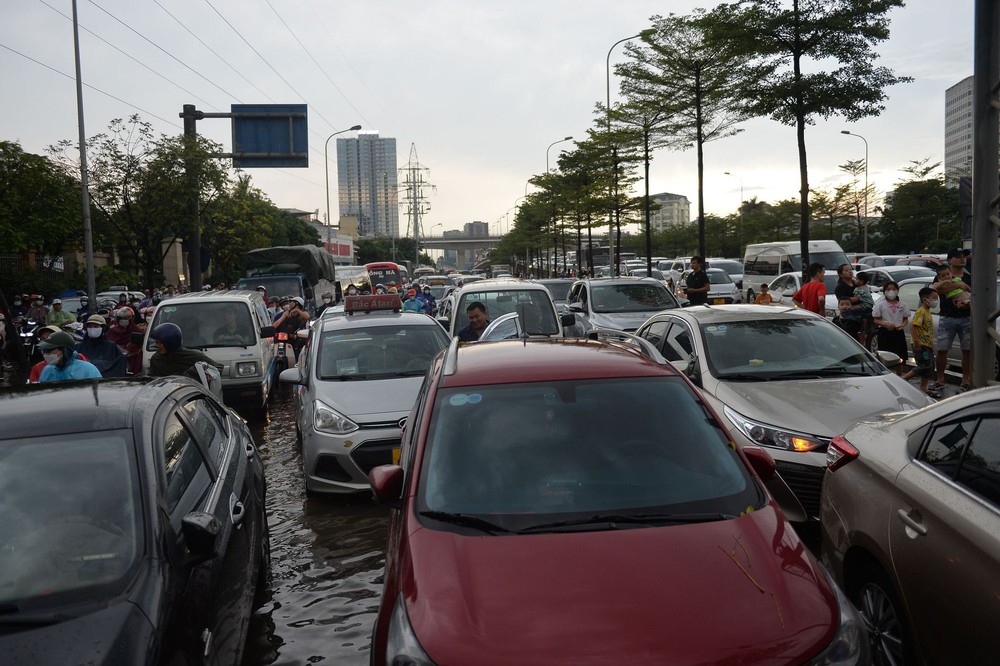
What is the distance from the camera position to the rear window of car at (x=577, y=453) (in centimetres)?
333

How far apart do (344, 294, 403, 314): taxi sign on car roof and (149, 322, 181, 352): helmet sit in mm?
2461

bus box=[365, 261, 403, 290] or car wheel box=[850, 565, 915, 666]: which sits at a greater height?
bus box=[365, 261, 403, 290]

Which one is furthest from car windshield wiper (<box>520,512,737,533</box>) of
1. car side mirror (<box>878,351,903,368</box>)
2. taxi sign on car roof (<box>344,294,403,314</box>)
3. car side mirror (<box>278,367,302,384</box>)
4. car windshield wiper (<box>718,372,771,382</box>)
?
taxi sign on car roof (<box>344,294,403,314</box>)

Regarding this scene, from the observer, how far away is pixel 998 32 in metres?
6.04

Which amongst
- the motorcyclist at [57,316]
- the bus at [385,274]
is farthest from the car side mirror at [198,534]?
the bus at [385,274]

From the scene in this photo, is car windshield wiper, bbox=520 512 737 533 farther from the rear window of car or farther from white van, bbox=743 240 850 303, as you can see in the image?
white van, bbox=743 240 850 303

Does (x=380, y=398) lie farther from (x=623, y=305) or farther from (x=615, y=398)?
(x=623, y=305)

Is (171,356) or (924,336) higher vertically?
(171,356)

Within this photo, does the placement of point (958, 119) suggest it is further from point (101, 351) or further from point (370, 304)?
point (101, 351)

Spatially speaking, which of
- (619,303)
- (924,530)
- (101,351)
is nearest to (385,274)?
(619,303)

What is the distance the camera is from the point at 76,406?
147 inches

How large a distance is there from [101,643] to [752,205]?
105840mm

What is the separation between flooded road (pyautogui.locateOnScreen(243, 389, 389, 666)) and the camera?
480 centimetres

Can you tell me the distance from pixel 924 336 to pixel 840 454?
29.5ft
